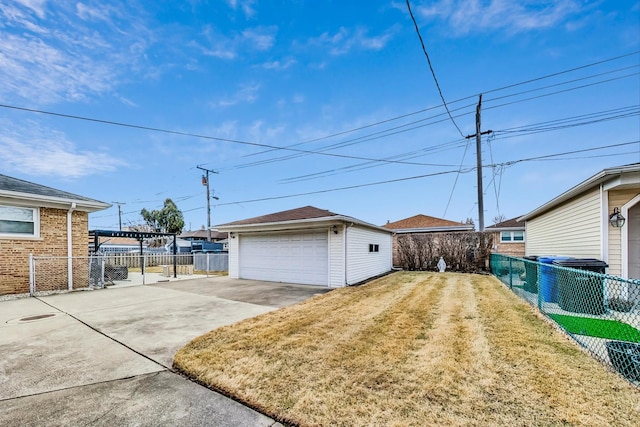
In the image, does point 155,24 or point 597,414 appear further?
point 155,24

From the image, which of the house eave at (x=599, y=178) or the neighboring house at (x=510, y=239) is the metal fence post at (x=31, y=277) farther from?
the neighboring house at (x=510, y=239)

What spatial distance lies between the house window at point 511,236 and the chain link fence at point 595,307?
15.6 m

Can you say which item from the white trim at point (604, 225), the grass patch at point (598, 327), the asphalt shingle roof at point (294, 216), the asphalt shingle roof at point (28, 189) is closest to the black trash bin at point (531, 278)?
the white trim at point (604, 225)

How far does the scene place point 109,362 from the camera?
12.0 ft

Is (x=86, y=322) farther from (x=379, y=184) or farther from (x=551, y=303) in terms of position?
(x=379, y=184)

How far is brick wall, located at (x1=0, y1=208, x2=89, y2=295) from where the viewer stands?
8.52 meters

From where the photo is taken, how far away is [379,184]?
1864 cm

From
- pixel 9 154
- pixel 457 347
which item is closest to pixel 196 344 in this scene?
pixel 457 347

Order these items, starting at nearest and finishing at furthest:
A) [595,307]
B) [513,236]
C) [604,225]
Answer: [595,307]
[604,225]
[513,236]

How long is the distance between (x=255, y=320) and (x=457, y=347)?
3565 mm

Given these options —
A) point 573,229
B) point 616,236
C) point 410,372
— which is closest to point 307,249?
point 410,372

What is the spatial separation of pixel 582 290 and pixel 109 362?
8070 mm

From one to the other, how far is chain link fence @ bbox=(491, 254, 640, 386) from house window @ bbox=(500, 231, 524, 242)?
1559cm

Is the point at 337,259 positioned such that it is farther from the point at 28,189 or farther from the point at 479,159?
the point at 479,159
